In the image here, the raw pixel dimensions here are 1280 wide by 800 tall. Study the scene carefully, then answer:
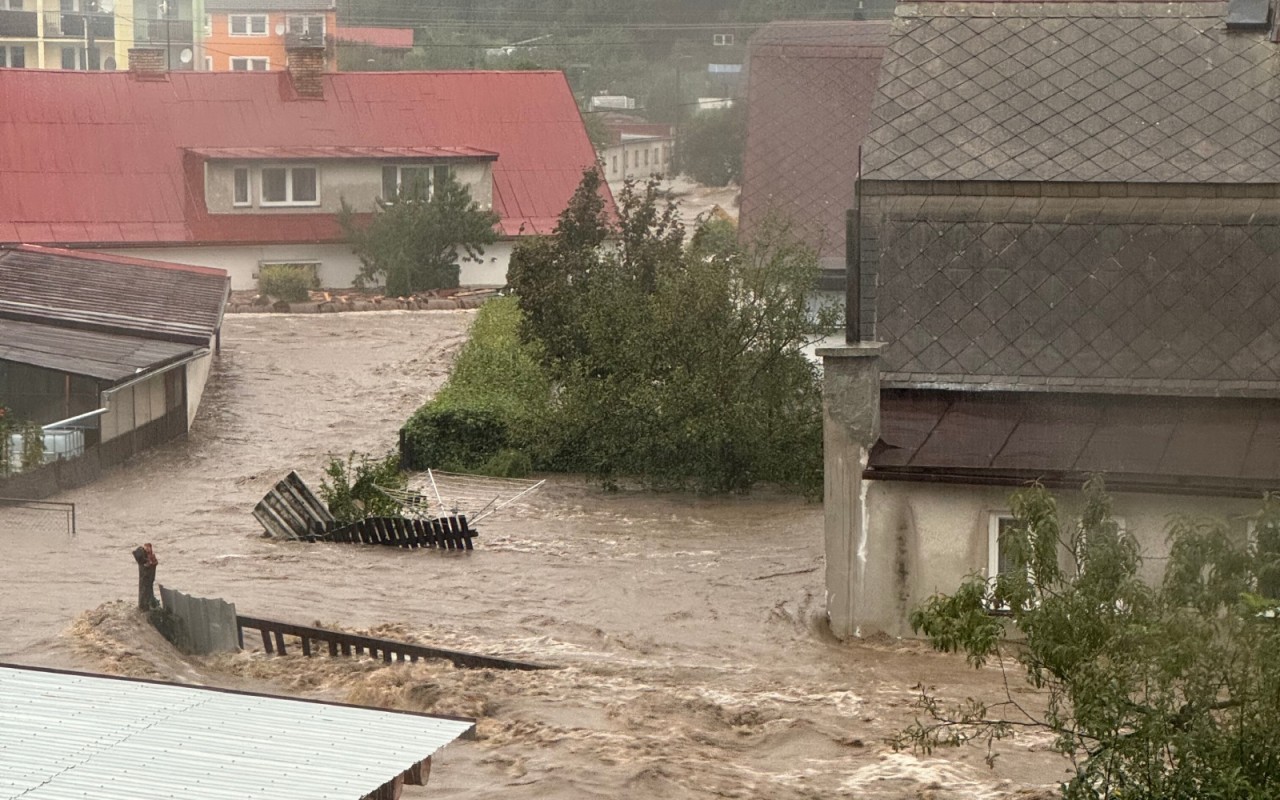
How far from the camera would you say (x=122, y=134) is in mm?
49312

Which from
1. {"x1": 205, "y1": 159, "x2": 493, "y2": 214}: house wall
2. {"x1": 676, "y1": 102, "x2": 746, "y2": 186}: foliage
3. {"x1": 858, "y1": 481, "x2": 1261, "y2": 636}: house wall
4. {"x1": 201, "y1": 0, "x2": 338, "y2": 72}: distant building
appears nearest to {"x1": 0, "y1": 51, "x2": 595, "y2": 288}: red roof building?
{"x1": 205, "y1": 159, "x2": 493, "y2": 214}: house wall

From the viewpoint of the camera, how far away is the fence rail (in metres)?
25.7

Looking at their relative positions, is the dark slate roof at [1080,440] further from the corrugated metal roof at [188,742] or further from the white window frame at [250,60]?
the white window frame at [250,60]

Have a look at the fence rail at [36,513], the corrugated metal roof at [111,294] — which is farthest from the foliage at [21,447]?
the corrugated metal roof at [111,294]

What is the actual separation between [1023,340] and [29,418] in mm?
16451

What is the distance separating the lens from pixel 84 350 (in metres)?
30.9

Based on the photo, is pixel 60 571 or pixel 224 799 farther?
pixel 60 571

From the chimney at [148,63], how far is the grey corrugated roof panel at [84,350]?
20038 millimetres

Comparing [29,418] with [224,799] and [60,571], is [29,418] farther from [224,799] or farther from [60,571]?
[224,799]

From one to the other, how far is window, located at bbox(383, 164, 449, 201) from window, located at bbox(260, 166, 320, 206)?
181cm

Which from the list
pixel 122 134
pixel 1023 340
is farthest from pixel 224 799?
pixel 122 134

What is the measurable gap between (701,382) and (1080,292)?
8834 millimetres

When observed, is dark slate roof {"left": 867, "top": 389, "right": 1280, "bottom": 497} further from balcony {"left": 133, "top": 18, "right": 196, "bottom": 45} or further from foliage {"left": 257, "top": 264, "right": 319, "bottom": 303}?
balcony {"left": 133, "top": 18, "right": 196, "bottom": 45}

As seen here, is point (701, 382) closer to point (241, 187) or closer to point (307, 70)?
point (241, 187)
